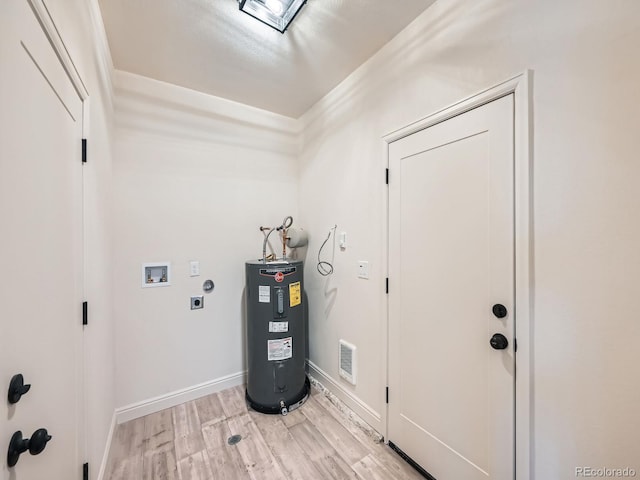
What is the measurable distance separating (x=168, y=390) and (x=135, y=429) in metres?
0.32

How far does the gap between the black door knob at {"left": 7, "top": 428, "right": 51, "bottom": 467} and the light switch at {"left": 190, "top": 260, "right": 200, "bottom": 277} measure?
166cm

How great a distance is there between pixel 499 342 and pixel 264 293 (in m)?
1.61

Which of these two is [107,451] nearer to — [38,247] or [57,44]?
[38,247]

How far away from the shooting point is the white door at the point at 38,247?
2.21 ft

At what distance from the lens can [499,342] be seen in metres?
1.21

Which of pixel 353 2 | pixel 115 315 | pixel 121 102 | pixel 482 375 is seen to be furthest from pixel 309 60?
pixel 115 315

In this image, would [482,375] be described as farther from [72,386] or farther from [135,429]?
[135,429]

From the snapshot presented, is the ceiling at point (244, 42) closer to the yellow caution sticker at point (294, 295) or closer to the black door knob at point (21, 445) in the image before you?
the yellow caution sticker at point (294, 295)

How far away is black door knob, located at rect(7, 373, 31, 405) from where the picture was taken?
663 mm

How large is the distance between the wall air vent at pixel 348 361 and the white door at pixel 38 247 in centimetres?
167

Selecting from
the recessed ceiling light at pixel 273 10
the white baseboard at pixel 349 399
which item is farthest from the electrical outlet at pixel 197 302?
the recessed ceiling light at pixel 273 10

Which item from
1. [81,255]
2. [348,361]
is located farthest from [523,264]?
[81,255]

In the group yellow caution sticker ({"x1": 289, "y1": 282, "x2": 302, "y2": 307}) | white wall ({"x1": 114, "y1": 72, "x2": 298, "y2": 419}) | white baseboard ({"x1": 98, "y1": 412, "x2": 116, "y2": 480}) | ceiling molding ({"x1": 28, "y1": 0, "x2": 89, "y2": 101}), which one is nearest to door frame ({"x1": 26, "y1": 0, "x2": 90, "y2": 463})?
ceiling molding ({"x1": 28, "y1": 0, "x2": 89, "y2": 101})

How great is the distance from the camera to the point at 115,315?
2.02 metres
